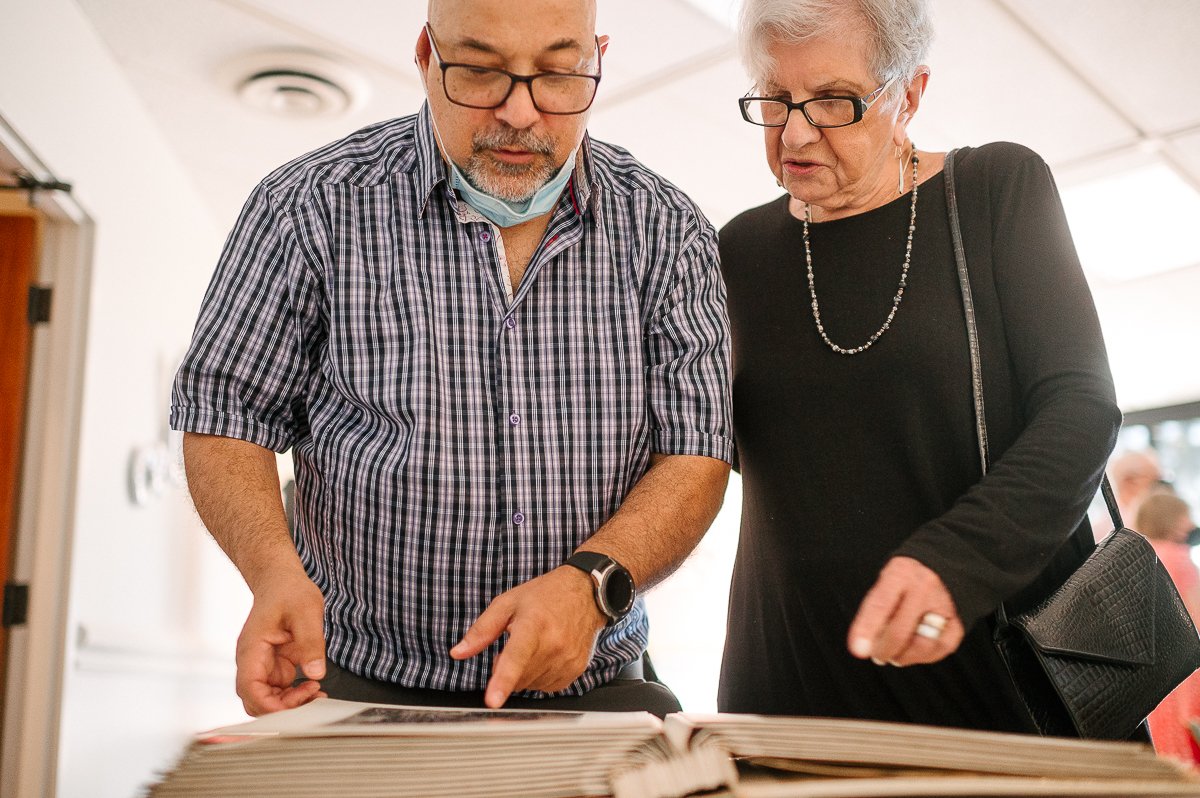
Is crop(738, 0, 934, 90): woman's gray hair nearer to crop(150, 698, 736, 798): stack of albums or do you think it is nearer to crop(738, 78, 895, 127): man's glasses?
crop(738, 78, 895, 127): man's glasses

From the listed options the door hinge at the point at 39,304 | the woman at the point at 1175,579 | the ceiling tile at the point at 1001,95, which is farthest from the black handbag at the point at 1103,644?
the door hinge at the point at 39,304

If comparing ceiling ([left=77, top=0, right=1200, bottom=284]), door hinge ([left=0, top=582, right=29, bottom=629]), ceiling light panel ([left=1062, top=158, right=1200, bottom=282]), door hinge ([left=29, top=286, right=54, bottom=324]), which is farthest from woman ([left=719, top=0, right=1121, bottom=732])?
ceiling light panel ([left=1062, top=158, right=1200, bottom=282])

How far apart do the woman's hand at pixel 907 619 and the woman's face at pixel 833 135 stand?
617 mm

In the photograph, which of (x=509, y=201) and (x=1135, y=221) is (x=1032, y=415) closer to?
(x=509, y=201)

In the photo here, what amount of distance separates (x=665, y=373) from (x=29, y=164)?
251 centimetres

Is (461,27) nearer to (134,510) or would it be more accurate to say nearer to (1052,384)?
(1052,384)

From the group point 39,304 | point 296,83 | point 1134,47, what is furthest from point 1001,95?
point 39,304

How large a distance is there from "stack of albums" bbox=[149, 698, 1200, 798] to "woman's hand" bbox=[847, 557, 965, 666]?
0.72ft

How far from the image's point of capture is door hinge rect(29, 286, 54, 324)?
3.26 m

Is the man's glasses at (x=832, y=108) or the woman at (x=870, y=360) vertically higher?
the man's glasses at (x=832, y=108)

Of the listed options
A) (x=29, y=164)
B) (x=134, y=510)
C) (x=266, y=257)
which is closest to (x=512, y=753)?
(x=266, y=257)

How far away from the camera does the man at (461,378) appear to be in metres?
1.03

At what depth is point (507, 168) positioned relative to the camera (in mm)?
1104

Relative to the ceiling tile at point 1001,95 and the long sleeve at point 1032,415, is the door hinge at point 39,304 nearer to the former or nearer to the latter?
the ceiling tile at point 1001,95
